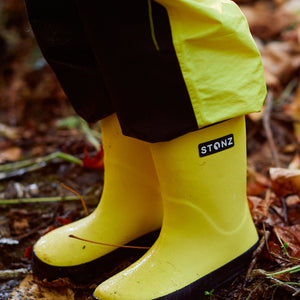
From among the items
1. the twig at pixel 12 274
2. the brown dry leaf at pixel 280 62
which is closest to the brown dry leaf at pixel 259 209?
the twig at pixel 12 274

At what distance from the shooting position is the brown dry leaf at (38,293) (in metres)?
1.00

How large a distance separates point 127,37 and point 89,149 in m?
1.14

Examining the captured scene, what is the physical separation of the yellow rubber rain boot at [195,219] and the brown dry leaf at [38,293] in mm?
180

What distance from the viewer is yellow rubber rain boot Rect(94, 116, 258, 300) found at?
841 mm

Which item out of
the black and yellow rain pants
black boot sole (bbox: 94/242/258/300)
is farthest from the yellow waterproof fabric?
black boot sole (bbox: 94/242/258/300)

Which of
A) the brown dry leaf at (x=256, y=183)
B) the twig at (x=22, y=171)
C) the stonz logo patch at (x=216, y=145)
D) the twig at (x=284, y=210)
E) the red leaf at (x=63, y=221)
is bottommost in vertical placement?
the brown dry leaf at (x=256, y=183)

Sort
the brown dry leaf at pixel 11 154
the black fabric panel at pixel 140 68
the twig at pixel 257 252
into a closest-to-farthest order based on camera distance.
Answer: the black fabric panel at pixel 140 68, the twig at pixel 257 252, the brown dry leaf at pixel 11 154

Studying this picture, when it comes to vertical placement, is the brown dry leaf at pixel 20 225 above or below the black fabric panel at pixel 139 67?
below

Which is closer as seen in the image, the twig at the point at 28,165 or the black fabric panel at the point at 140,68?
the black fabric panel at the point at 140,68

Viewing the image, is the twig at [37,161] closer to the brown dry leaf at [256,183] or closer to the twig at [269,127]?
the brown dry leaf at [256,183]

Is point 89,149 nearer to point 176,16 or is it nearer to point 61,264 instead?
point 61,264

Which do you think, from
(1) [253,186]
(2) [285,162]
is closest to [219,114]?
(1) [253,186]

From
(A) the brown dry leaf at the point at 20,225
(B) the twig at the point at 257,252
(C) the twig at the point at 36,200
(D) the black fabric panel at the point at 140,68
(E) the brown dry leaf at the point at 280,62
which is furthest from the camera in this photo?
(E) the brown dry leaf at the point at 280,62

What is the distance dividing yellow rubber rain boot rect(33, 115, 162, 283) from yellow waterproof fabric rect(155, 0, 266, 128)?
0.98 feet
